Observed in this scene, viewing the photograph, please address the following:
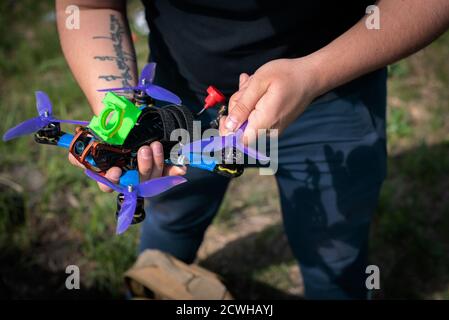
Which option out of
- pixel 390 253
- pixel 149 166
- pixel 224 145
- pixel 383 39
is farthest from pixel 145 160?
pixel 390 253

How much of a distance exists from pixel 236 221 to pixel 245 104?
166 centimetres

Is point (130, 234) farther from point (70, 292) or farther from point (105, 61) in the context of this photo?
point (105, 61)

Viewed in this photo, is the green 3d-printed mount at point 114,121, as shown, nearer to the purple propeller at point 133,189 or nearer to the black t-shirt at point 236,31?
the purple propeller at point 133,189

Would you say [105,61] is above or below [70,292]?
above

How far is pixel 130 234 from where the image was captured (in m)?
2.33

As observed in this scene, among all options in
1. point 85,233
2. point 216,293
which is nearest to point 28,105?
point 85,233

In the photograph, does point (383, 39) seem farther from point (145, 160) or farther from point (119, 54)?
point (119, 54)

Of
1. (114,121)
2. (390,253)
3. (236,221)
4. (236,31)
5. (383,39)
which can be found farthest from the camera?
(236,221)

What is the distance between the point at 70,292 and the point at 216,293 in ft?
2.56

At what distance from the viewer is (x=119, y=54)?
1.33 metres

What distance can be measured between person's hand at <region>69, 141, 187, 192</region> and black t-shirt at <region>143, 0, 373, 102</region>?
1.38ft

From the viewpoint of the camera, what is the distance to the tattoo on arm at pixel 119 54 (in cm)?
128

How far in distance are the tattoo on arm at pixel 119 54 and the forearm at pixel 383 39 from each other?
538 millimetres

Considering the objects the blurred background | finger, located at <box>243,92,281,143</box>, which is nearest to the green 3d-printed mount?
finger, located at <box>243,92,281,143</box>
